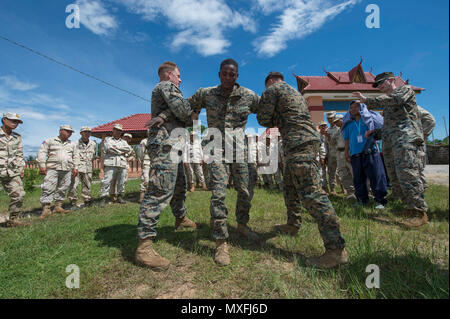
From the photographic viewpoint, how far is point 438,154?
41.4ft

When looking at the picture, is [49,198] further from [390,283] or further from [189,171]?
[390,283]

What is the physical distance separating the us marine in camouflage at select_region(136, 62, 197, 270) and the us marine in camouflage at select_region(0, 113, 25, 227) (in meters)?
3.62

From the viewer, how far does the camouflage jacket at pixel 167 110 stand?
7.61 feet

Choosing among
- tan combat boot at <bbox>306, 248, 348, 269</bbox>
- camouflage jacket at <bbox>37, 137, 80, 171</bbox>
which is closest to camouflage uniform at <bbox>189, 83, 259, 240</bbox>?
tan combat boot at <bbox>306, 248, 348, 269</bbox>

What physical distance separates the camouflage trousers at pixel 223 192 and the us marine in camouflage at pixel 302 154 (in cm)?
55

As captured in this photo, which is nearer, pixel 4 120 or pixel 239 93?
pixel 239 93

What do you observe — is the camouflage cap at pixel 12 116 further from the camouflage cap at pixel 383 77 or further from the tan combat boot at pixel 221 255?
the camouflage cap at pixel 383 77

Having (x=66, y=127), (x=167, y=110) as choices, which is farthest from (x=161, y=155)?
(x=66, y=127)

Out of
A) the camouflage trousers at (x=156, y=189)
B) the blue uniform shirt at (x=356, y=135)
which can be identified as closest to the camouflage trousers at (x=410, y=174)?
the blue uniform shirt at (x=356, y=135)

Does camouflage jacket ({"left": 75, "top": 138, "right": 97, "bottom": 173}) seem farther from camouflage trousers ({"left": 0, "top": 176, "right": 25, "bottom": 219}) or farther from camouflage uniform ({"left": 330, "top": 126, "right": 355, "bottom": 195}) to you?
camouflage uniform ({"left": 330, "top": 126, "right": 355, "bottom": 195})

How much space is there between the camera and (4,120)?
13.1 feet

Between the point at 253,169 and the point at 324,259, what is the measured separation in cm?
122

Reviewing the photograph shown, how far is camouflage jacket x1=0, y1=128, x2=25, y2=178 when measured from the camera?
390 cm

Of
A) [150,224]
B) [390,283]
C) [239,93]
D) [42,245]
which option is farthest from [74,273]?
[390,283]
